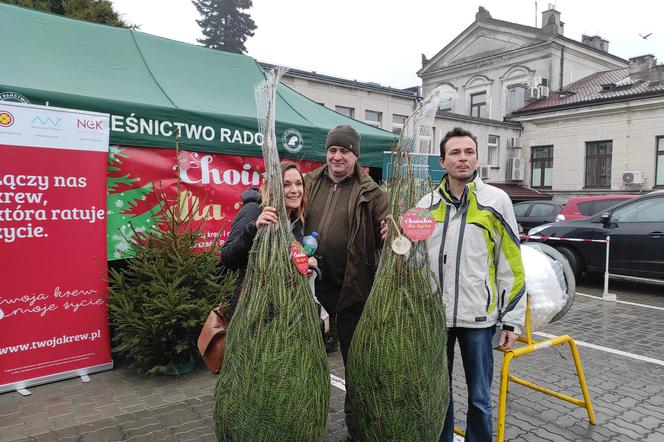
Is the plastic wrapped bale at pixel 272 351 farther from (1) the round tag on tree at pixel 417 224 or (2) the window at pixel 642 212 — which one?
(2) the window at pixel 642 212

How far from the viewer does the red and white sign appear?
12.2ft

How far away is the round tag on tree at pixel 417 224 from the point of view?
7.19 feet

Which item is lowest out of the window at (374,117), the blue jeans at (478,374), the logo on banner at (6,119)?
A: the blue jeans at (478,374)

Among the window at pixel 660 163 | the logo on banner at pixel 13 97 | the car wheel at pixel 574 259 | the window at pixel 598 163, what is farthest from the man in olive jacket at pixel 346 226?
the window at pixel 598 163

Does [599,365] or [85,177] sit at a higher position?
[85,177]

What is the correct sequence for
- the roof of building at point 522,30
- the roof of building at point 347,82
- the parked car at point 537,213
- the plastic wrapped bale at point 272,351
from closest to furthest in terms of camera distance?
the plastic wrapped bale at point 272,351
the parked car at point 537,213
the roof of building at point 347,82
the roof of building at point 522,30

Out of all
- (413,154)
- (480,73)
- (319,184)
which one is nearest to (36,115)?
(319,184)

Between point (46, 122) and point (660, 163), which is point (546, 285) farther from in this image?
point (660, 163)

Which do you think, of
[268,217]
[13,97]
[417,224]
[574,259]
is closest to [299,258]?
[268,217]

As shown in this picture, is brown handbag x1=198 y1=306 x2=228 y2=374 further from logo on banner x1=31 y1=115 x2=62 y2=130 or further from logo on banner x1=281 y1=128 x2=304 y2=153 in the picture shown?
logo on banner x1=281 y1=128 x2=304 y2=153

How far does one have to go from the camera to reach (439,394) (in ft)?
7.57

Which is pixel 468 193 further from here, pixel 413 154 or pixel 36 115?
pixel 36 115

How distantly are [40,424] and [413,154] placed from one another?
3.14 m

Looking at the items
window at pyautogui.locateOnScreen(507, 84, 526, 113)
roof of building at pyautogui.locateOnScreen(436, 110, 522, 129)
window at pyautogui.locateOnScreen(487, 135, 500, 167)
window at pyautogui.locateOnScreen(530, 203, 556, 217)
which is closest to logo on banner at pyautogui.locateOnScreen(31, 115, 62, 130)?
window at pyautogui.locateOnScreen(530, 203, 556, 217)
